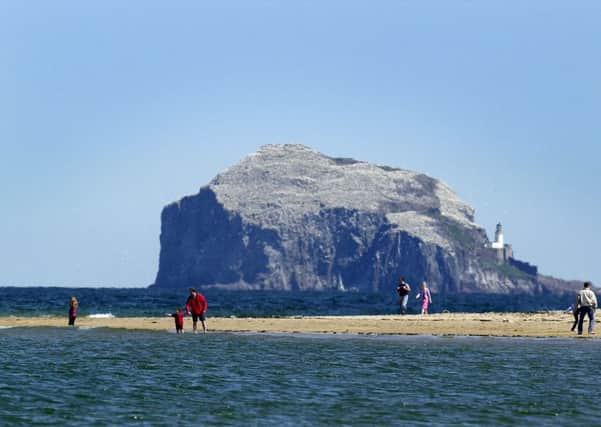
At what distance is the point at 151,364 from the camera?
34.9 meters

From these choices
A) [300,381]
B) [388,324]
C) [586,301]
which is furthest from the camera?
[388,324]

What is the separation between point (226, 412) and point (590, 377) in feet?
38.7

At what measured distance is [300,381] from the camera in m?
30.3

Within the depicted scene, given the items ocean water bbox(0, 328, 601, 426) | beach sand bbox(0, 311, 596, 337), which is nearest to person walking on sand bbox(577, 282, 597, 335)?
beach sand bbox(0, 311, 596, 337)

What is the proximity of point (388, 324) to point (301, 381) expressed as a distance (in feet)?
73.5

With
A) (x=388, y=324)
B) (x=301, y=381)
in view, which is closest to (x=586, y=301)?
(x=388, y=324)

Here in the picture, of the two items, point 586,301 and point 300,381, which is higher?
point 586,301

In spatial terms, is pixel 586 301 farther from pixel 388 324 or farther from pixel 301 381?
pixel 301 381

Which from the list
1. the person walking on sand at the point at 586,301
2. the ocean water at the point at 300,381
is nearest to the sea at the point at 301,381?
the ocean water at the point at 300,381

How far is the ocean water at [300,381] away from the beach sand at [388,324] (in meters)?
3.14

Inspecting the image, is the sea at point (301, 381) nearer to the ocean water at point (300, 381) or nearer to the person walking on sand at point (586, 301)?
the ocean water at point (300, 381)

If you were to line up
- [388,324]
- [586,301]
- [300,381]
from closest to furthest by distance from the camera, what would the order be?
[300,381], [586,301], [388,324]

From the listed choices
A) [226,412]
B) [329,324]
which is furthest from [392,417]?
[329,324]

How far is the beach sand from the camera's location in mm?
48062
